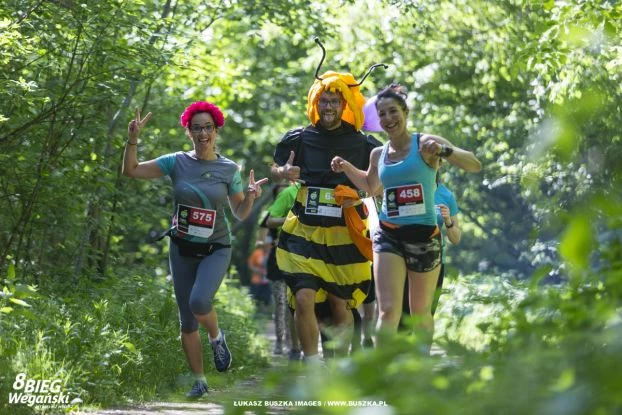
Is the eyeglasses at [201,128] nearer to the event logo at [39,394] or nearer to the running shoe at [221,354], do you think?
the running shoe at [221,354]

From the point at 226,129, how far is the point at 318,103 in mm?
26931

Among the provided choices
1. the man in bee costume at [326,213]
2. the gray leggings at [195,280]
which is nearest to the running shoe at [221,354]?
the gray leggings at [195,280]

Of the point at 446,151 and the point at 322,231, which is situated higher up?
the point at 446,151

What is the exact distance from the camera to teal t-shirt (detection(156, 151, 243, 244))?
8.23 m

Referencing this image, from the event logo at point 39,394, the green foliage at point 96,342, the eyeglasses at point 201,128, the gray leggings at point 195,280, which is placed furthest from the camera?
the eyeglasses at point 201,128

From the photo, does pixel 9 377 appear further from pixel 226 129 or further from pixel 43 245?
pixel 226 129

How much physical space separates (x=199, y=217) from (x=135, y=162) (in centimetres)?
61

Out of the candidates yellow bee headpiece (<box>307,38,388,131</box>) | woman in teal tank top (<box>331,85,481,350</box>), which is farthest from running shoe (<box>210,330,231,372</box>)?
yellow bee headpiece (<box>307,38,388,131</box>)

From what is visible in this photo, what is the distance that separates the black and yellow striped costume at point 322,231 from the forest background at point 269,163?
1.03 metres

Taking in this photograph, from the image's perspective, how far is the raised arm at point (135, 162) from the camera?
8.20 meters

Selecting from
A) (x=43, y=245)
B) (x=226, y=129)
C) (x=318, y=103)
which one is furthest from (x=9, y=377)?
(x=226, y=129)

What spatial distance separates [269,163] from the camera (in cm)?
915

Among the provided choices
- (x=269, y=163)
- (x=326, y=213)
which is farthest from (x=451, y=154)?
(x=269, y=163)

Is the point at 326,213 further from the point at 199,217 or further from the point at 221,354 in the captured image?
the point at 221,354
